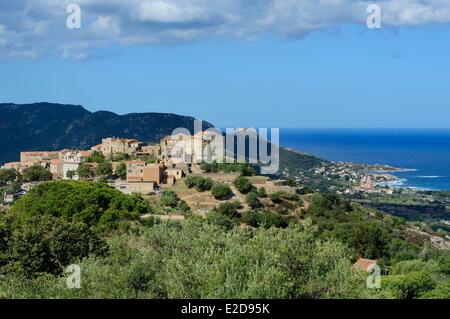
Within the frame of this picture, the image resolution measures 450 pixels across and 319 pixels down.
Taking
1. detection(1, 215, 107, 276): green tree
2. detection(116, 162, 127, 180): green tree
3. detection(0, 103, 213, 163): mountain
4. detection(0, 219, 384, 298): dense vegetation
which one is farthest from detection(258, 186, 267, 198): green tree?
detection(0, 103, 213, 163): mountain

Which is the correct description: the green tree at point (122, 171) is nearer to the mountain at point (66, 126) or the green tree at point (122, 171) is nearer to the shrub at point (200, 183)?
the shrub at point (200, 183)

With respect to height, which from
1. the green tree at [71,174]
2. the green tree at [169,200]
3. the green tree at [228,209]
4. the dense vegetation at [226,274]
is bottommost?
the green tree at [228,209]

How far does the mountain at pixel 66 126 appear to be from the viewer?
109869mm

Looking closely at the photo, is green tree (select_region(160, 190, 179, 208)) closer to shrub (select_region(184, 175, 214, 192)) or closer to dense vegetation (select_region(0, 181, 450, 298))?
shrub (select_region(184, 175, 214, 192))

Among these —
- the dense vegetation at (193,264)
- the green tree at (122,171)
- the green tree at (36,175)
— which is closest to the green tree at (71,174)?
the green tree at (36,175)

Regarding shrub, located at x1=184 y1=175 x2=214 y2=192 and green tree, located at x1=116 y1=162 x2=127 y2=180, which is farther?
green tree, located at x1=116 y1=162 x2=127 y2=180

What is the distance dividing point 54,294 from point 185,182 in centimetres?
2801

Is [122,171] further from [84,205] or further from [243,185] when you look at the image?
[84,205]

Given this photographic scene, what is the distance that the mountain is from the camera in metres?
110

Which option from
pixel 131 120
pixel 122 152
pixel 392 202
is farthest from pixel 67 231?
pixel 131 120

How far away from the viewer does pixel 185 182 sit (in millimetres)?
39312

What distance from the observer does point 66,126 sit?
121 meters

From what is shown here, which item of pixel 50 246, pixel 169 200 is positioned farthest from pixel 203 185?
pixel 50 246

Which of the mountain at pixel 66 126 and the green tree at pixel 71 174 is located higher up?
the mountain at pixel 66 126
